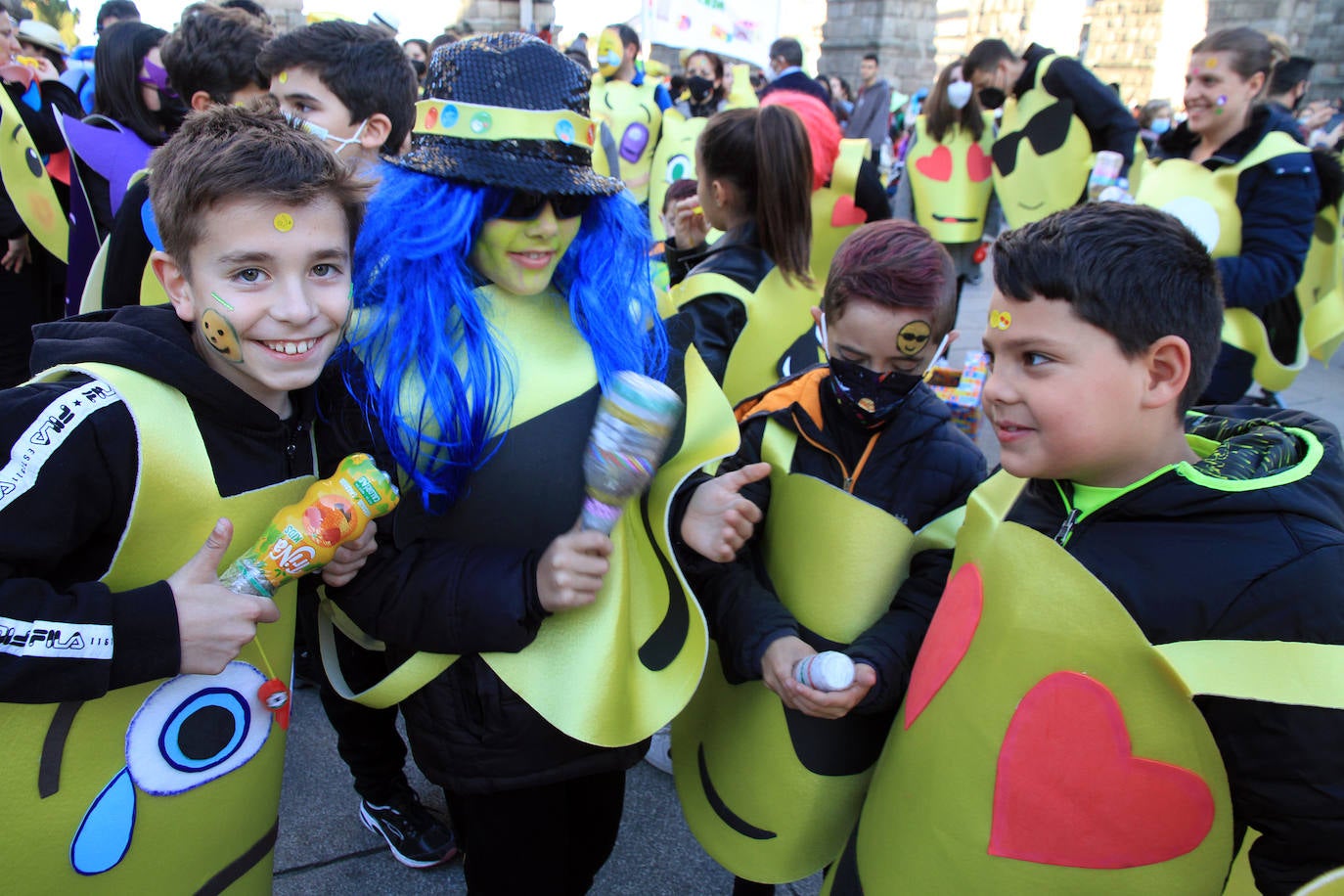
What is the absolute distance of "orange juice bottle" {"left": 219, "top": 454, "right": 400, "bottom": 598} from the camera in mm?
1258

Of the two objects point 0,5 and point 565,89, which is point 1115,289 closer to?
point 565,89

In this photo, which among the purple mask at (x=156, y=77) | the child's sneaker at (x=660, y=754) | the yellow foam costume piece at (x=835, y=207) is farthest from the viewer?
the yellow foam costume piece at (x=835, y=207)

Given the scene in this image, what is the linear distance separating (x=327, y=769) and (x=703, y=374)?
71.2 inches

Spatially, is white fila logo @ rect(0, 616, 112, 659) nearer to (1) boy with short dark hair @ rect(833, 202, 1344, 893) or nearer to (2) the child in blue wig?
(2) the child in blue wig

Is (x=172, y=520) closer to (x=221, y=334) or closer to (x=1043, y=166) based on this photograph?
(x=221, y=334)

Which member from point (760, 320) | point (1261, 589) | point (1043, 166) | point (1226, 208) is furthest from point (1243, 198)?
point (1261, 589)

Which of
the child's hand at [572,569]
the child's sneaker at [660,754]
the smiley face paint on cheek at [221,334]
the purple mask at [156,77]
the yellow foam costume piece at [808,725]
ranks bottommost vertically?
the child's sneaker at [660,754]

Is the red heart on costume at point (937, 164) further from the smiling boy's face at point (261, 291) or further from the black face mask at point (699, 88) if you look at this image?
the smiling boy's face at point (261, 291)

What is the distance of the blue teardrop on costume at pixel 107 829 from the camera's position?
1.21m

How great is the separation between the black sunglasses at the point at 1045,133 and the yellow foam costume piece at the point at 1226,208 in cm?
131

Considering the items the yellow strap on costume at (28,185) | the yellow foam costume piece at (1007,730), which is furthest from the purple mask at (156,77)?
the yellow foam costume piece at (1007,730)

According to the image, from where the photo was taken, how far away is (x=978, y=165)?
17.3ft

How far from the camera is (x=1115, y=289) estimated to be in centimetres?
123

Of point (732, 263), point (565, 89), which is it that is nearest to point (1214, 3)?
point (732, 263)
